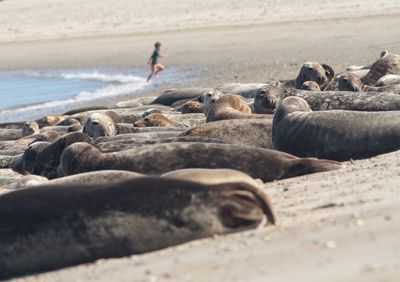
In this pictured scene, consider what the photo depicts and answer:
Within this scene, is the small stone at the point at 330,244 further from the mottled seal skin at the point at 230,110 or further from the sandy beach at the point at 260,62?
the mottled seal skin at the point at 230,110

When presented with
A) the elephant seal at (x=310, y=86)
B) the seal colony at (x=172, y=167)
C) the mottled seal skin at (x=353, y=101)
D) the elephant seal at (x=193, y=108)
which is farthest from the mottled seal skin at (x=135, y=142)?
the elephant seal at (x=310, y=86)

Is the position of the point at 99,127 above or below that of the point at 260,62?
above

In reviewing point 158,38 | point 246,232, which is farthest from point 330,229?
point 158,38

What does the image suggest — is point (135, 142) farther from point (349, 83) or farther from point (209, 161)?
point (349, 83)

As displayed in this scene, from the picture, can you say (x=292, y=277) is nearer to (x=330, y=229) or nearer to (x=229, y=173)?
(x=330, y=229)

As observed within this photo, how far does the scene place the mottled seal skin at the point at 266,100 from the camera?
402 inches

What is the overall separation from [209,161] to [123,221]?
80.6 inches

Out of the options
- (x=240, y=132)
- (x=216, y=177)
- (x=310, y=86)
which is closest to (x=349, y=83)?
(x=310, y=86)

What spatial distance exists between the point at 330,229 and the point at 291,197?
Result: 4.24 ft

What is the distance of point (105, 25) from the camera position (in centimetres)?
3919

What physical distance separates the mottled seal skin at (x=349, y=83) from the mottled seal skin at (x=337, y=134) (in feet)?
11.2

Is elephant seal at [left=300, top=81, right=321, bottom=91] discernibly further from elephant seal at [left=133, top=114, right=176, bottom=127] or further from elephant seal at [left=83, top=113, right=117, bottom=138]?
elephant seal at [left=83, top=113, right=117, bottom=138]

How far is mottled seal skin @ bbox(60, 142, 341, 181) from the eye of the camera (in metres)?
6.95

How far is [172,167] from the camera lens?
6.96 m
